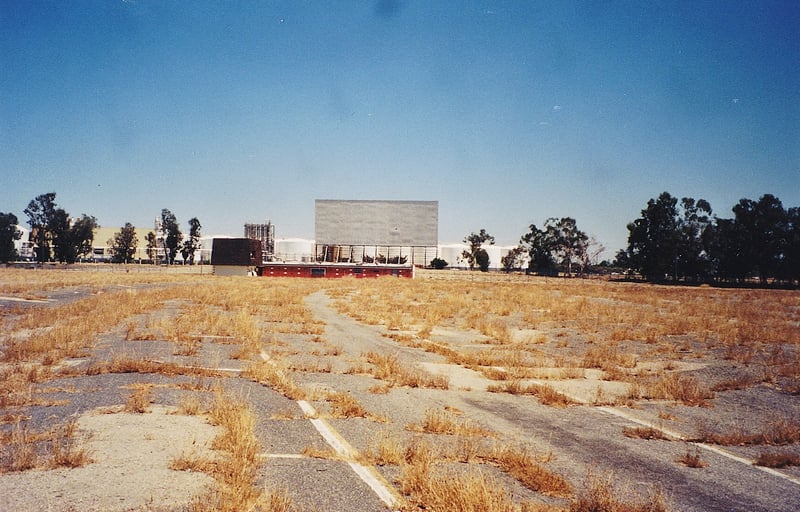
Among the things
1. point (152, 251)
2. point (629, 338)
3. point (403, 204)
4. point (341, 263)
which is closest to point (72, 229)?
point (152, 251)

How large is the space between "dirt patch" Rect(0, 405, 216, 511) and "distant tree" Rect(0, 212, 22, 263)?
432 feet

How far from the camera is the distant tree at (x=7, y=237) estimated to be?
356ft

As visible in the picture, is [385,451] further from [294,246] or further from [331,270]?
[294,246]

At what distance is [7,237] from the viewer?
109m

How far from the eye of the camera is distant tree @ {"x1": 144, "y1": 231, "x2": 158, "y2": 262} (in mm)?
138750

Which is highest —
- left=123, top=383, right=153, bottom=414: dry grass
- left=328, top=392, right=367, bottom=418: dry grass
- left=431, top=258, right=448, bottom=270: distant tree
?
left=431, top=258, right=448, bottom=270: distant tree

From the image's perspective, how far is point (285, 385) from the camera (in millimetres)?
9383

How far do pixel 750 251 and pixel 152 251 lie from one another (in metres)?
149

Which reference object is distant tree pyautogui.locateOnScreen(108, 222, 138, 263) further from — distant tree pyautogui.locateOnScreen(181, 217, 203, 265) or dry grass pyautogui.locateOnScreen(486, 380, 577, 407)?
dry grass pyautogui.locateOnScreen(486, 380, 577, 407)

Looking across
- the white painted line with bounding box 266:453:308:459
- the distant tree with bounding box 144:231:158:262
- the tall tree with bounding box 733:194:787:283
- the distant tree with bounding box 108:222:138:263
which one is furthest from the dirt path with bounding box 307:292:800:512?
the distant tree with bounding box 144:231:158:262

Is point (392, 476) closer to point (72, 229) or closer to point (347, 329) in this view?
point (347, 329)

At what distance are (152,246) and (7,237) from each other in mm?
36758

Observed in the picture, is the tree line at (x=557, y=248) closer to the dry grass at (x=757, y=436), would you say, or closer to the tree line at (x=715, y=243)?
the tree line at (x=715, y=243)

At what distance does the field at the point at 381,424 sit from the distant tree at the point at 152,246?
135 meters
